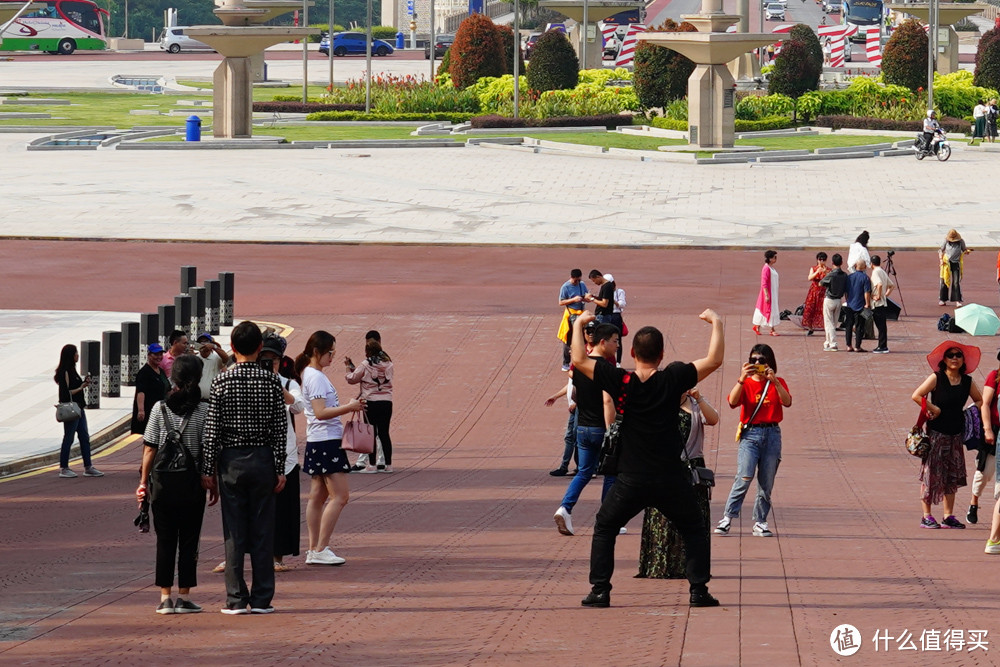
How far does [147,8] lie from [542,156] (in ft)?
246

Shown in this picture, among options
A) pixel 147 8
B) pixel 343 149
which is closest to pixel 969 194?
pixel 343 149

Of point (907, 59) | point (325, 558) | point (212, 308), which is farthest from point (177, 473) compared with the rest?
point (907, 59)

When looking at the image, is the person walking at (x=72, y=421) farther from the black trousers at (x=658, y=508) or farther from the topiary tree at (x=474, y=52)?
the topiary tree at (x=474, y=52)

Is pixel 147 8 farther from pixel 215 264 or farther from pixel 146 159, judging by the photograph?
pixel 215 264

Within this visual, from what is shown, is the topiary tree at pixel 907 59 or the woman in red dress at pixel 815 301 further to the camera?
the topiary tree at pixel 907 59

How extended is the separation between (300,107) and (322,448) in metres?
46.4

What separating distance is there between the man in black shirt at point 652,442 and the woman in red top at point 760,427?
2.71m

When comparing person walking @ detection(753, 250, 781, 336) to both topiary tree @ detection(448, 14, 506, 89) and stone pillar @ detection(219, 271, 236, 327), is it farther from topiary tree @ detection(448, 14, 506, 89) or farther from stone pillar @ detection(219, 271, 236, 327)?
topiary tree @ detection(448, 14, 506, 89)

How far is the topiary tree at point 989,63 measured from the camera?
53562 mm

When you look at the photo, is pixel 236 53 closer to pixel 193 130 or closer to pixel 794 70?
pixel 193 130

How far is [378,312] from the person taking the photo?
923 inches

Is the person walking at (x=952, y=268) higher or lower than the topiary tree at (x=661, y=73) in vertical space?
lower

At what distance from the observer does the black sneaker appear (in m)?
8.48

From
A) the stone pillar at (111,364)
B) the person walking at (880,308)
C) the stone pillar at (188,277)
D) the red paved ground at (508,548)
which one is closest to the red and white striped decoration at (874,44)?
the red paved ground at (508,548)
